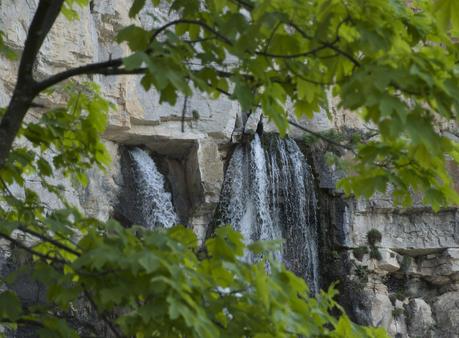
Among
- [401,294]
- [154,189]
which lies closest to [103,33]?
[154,189]

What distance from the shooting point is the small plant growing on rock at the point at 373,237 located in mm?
13188

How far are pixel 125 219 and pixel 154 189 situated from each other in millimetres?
680

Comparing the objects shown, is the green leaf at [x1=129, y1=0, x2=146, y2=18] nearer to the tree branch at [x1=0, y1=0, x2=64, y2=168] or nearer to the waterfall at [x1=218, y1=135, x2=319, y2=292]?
the tree branch at [x1=0, y1=0, x2=64, y2=168]

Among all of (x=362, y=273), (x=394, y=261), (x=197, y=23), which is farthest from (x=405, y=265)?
(x=197, y=23)

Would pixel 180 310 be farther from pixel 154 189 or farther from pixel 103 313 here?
pixel 154 189

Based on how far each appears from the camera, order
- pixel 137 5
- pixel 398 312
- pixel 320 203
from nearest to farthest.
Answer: pixel 137 5 < pixel 398 312 < pixel 320 203

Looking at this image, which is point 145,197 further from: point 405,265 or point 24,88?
point 24,88

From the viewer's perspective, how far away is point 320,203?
13359mm

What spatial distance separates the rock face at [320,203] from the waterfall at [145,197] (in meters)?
0.17

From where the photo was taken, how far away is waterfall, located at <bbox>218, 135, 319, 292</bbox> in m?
12.9

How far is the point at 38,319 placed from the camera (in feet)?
9.93

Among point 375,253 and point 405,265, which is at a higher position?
point 375,253

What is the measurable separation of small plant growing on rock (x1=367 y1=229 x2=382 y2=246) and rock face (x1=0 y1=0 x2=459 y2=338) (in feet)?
0.22

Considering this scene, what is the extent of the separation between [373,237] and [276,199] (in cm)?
164
